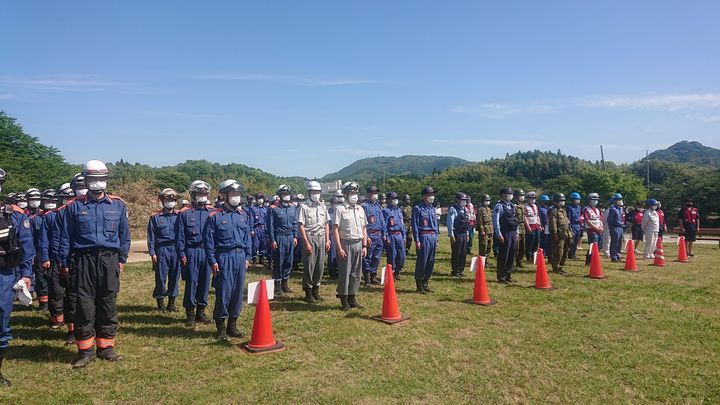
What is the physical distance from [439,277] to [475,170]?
251 feet

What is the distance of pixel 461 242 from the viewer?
11305 mm

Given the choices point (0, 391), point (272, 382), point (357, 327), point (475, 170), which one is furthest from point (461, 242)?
point (475, 170)

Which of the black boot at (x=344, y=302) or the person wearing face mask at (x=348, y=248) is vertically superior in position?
the person wearing face mask at (x=348, y=248)

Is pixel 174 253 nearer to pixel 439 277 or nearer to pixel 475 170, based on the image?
pixel 439 277

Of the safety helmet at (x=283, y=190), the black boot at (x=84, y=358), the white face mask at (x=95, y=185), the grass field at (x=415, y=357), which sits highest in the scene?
the safety helmet at (x=283, y=190)

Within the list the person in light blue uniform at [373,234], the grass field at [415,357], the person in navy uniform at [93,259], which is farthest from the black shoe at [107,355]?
the person in light blue uniform at [373,234]

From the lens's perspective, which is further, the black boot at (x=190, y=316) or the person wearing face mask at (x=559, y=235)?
the person wearing face mask at (x=559, y=235)

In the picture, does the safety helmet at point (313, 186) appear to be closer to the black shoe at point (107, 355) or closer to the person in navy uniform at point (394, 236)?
the person in navy uniform at point (394, 236)

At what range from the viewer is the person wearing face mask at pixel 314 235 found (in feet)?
27.8

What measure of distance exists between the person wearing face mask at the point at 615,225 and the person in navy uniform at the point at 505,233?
223 inches

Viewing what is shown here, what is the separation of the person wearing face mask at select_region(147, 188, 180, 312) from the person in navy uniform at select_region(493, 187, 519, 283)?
721cm

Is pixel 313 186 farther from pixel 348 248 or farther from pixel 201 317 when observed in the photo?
pixel 201 317

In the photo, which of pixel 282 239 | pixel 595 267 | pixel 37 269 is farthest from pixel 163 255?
pixel 595 267

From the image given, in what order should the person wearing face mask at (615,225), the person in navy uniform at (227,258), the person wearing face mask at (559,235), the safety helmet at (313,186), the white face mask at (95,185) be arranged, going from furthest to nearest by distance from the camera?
the person wearing face mask at (615,225), the person wearing face mask at (559,235), the safety helmet at (313,186), the person in navy uniform at (227,258), the white face mask at (95,185)
